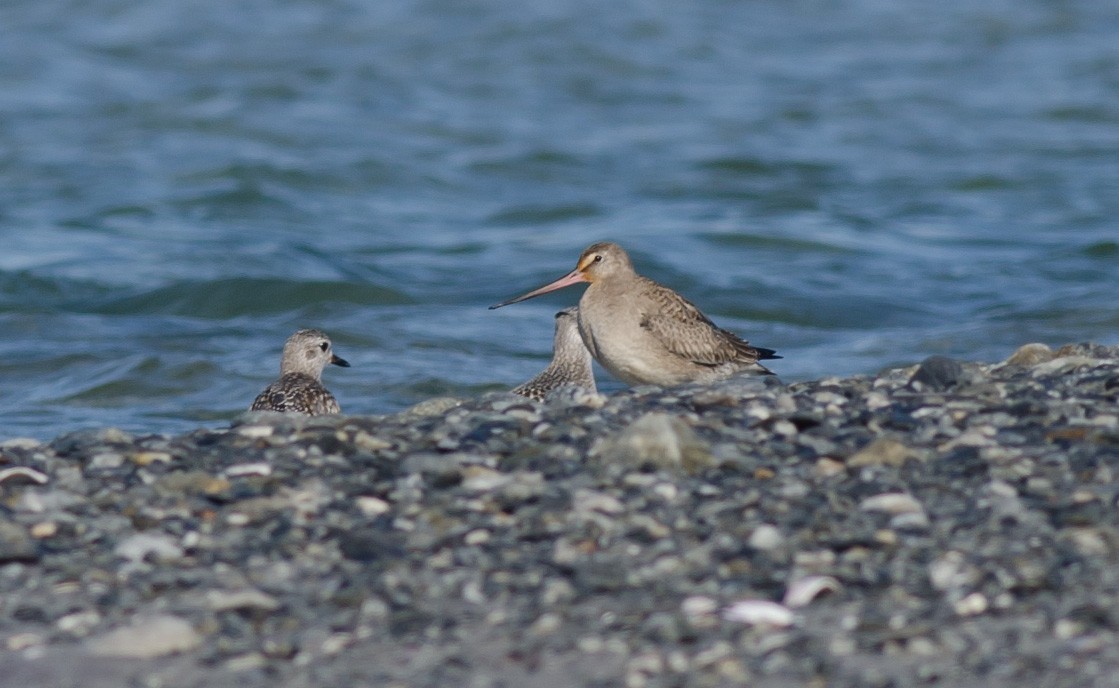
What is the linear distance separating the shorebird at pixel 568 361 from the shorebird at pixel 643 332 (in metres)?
0.56

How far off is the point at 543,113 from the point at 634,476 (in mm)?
18818

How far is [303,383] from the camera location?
8.85 metres

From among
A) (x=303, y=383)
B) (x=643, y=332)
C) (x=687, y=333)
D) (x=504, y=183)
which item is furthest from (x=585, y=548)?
(x=504, y=183)

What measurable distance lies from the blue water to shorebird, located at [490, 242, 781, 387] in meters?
2.38

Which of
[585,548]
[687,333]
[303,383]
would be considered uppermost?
[687,333]

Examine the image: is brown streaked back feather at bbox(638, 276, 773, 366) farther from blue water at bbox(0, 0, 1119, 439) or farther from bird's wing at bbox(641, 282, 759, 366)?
blue water at bbox(0, 0, 1119, 439)

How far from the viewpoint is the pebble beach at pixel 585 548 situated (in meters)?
4.33

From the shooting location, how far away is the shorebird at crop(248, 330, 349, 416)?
8.46 metres

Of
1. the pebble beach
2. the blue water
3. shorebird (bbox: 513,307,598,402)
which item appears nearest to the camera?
the pebble beach

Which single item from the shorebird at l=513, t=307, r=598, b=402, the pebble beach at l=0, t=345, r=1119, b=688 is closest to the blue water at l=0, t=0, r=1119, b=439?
the shorebird at l=513, t=307, r=598, b=402

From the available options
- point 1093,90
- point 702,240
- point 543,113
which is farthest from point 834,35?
point 702,240

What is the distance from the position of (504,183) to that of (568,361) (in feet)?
34.0

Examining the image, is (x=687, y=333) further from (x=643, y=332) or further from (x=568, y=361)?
(x=568, y=361)

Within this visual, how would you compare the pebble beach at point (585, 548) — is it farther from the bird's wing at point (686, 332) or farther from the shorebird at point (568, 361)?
the shorebird at point (568, 361)
